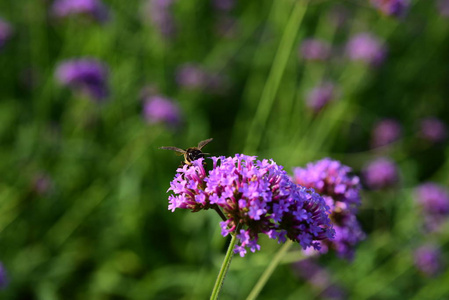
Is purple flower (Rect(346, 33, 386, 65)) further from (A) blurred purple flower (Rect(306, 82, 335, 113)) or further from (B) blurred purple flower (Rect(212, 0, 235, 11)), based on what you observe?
(B) blurred purple flower (Rect(212, 0, 235, 11))

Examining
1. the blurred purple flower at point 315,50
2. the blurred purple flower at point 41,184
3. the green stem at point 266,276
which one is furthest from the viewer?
the blurred purple flower at point 315,50

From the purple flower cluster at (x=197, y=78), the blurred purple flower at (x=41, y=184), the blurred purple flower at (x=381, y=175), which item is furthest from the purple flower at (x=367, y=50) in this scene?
the blurred purple flower at (x=41, y=184)

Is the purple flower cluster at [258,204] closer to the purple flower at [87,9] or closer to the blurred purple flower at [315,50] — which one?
the purple flower at [87,9]

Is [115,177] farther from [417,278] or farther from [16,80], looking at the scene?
[417,278]

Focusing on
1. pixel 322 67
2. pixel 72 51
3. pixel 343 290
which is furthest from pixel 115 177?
pixel 322 67

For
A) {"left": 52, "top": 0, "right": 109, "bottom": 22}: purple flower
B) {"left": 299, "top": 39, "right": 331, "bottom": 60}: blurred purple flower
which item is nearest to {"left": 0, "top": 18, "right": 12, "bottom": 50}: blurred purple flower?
{"left": 52, "top": 0, "right": 109, "bottom": 22}: purple flower

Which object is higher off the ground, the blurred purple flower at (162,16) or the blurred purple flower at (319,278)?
the blurred purple flower at (162,16)
